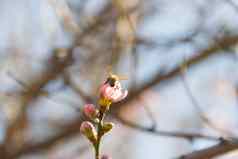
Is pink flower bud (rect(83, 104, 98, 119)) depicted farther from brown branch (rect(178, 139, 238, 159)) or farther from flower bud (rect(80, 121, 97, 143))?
brown branch (rect(178, 139, 238, 159))

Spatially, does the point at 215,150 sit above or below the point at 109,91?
below

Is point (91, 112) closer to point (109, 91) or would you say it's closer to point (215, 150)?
point (109, 91)

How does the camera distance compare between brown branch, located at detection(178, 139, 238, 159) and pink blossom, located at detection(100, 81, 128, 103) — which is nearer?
pink blossom, located at detection(100, 81, 128, 103)

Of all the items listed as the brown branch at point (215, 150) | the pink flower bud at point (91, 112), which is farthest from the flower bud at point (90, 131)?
the brown branch at point (215, 150)

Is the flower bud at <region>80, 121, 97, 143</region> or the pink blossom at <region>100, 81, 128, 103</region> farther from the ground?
the pink blossom at <region>100, 81, 128, 103</region>

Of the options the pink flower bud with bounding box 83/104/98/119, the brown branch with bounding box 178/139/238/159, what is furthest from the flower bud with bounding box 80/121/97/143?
the brown branch with bounding box 178/139/238/159

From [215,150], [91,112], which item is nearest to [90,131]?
[91,112]

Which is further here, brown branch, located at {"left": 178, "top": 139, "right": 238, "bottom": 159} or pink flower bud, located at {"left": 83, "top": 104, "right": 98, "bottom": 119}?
brown branch, located at {"left": 178, "top": 139, "right": 238, "bottom": 159}

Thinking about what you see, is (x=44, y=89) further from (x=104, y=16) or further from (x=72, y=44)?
(x=104, y=16)

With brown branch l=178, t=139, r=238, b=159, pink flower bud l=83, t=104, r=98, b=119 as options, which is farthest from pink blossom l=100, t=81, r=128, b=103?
brown branch l=178, t=139, r=238, b=159

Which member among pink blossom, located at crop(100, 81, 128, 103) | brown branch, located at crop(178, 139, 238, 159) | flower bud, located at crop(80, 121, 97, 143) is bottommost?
brown branch, located at crop(178, 139, 238, 159)

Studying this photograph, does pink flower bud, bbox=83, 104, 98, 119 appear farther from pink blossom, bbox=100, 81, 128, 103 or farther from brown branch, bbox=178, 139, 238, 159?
brown branch, bbox=178, 139, 238, 159

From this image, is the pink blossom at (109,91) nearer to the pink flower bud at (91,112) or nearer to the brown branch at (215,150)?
the pink flower bud at (91,112)
